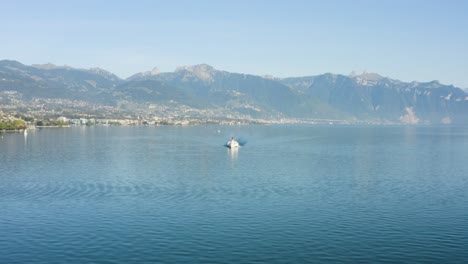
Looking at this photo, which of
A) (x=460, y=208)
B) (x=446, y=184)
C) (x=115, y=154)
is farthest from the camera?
(x=115, y=154)

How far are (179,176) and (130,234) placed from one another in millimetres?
33167

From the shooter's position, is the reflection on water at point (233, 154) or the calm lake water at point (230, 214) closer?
the calm lake water at point (230, 214)

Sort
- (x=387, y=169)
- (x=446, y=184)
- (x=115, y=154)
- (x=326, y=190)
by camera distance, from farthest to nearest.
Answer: (x=115, y=154) < (x=387, y=169) < (x=446, y=184) < (x=326, y=190)

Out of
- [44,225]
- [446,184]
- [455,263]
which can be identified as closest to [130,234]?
[44,225]

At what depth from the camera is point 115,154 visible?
4200 inches

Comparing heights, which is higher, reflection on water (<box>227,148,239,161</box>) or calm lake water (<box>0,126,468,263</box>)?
reflection on water (<box>227,148,239,161</box>)

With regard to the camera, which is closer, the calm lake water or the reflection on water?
the calm lake water

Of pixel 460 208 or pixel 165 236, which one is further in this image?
pixel 460 208

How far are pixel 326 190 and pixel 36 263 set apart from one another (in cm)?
3760

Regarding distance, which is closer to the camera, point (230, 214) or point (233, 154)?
point (230, 214)

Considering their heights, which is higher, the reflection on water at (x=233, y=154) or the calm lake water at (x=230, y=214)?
the reflection on water at (x=233, y=154)

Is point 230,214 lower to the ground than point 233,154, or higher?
lower

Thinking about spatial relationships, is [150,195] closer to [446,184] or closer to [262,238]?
[262,238]

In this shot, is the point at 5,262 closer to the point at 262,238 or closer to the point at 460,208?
the point at 262,238
